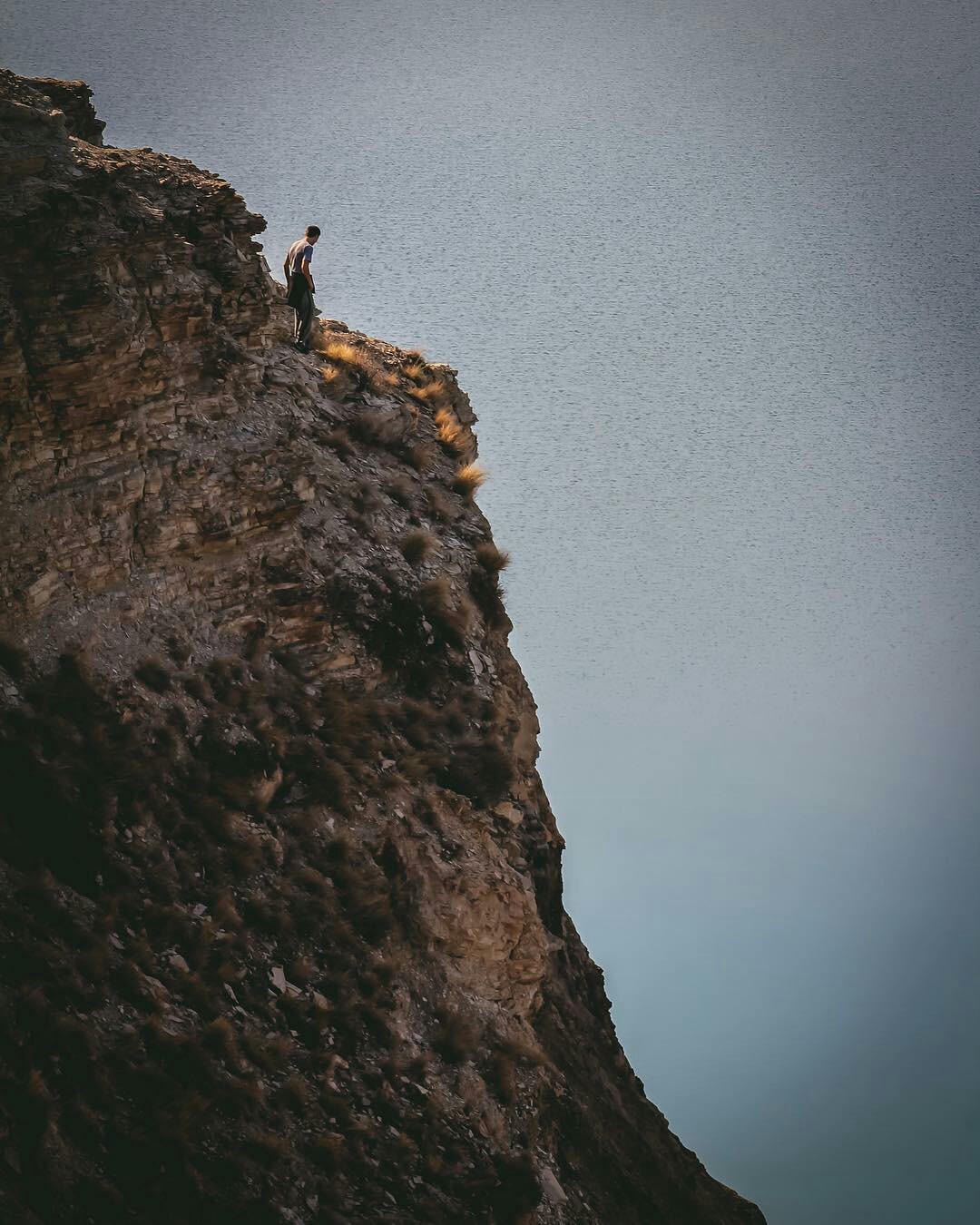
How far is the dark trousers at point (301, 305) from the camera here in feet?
45.0

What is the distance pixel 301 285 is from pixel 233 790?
5378mm

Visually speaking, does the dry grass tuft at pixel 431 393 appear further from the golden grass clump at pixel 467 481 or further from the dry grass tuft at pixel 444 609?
the dry grass tuft at pixel 444 609

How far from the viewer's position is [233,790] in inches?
432

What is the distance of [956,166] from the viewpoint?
36812 mm

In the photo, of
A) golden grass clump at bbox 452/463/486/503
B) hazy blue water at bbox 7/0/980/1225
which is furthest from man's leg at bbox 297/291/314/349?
hazy blue water at bbox 7/0/980/1225

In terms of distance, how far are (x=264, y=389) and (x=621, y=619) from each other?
19427mm

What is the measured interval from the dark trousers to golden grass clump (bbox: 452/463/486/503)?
86.7 inches

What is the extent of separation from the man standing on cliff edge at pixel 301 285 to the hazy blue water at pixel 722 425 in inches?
657

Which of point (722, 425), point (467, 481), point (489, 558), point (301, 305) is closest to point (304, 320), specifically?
point (301, 305)

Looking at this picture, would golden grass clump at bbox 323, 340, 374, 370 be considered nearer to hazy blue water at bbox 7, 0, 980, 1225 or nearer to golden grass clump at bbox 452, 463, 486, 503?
golden grass clump at bbox 452, 463, 486, 503

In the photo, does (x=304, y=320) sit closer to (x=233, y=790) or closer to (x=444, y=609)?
(x=444, y=609)

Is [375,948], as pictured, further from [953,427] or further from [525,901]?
[953,427]

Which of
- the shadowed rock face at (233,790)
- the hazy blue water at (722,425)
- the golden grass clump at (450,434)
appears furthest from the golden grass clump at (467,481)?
the hazy blue water at (722,425)

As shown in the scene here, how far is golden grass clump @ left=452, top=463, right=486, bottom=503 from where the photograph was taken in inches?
597
